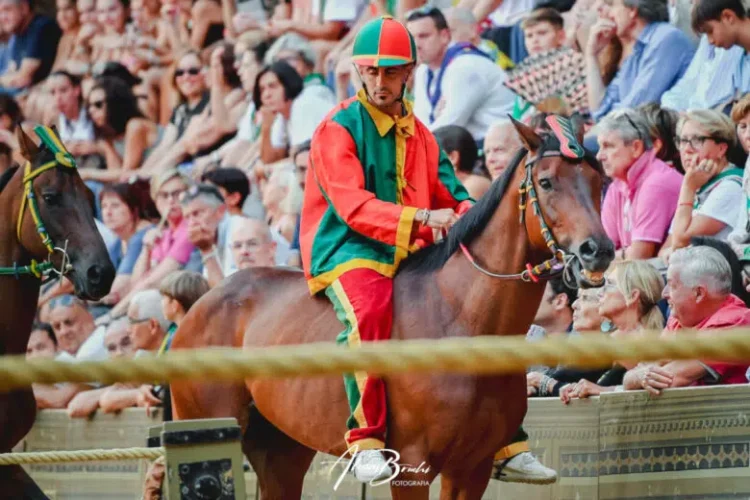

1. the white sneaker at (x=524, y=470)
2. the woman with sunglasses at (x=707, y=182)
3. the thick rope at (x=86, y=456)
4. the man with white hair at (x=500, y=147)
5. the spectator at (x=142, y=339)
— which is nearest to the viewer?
the thick rope at (x=86, y=456)

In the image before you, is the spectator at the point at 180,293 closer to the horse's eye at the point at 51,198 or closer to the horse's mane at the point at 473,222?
the horse's eye at the point at 51,198

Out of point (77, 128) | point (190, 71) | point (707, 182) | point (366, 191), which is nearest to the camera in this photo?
point (366, 191)

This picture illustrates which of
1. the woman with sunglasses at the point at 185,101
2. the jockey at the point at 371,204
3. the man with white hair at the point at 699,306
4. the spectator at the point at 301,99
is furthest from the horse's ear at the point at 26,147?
the woman with sunglasses at the point at 185,101

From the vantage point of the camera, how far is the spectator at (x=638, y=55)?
800 cm

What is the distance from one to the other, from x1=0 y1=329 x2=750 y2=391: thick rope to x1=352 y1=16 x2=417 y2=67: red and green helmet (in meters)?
3.20

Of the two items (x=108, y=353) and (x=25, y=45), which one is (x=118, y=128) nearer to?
(x=25, y=45)

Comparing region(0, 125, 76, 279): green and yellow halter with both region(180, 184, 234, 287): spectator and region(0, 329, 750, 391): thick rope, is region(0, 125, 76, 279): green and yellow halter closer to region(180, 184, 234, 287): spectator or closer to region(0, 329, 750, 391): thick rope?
region(180, 184, 234, 287): spectator

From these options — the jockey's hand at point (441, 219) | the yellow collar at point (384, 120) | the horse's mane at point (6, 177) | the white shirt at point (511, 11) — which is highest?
the yellow collar at point (384, 120)

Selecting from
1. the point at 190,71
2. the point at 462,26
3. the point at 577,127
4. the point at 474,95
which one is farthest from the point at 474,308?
the point at 190,71

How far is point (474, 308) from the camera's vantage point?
17.9 ft

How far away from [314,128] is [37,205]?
12.3ft

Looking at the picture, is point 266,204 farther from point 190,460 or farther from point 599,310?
point 190,460

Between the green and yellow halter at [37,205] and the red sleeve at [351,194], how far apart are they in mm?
1489

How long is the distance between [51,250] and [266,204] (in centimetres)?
366
